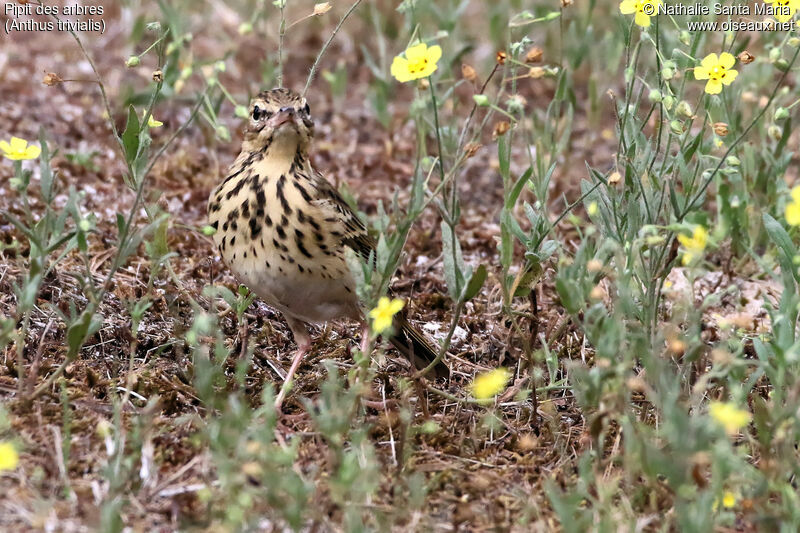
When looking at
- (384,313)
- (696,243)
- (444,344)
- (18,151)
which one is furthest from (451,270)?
(18,151)

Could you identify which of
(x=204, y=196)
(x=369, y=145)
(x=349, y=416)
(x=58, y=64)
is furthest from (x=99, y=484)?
(x=58, y=64)

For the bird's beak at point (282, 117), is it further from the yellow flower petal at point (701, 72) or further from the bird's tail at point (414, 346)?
the yellow flower petal at point (701, 72)

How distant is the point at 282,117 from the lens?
4672 mm

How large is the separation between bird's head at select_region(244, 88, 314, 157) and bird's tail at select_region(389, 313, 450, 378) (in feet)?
2.92

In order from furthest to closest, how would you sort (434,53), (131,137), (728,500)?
1. (131,137)
2. (434,53)
3. (728,500)

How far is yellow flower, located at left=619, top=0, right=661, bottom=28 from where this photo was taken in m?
3.96

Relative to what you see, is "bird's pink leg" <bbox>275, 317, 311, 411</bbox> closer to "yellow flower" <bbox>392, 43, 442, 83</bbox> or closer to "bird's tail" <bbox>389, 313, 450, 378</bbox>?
"bird's tail" <bbox>389, 313, 450, 378</bbox>

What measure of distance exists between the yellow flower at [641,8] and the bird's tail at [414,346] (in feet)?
5.40

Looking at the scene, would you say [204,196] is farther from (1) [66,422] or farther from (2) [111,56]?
(1) [66,422]

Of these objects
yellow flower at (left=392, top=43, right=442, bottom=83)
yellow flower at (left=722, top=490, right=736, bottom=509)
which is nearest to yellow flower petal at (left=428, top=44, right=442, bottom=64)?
yellow flower at (left=392, top=43, right=442, bottom=83)

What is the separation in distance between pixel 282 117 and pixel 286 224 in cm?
46

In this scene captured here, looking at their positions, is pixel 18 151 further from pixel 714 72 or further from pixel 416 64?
pixel 714 72

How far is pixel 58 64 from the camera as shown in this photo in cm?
802

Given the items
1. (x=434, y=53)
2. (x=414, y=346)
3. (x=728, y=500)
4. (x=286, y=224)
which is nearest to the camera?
(x=728, y=500)
